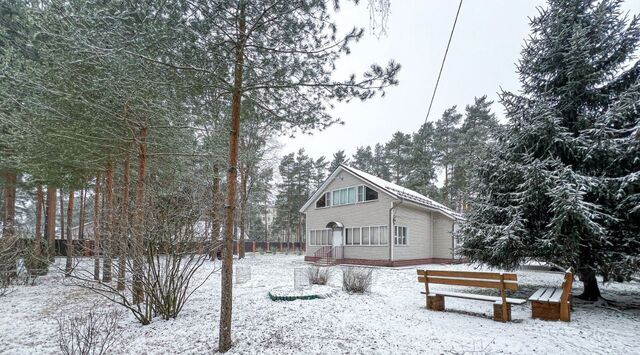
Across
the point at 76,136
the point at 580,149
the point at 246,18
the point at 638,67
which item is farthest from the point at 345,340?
the point at 638,67

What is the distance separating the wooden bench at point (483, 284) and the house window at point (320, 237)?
1300 centimetres

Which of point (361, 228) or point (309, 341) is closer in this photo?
point (309, 341)

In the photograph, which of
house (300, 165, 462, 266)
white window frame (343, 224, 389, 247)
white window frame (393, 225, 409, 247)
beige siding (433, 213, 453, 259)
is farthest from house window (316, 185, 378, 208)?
beige siding (433, 213, 453, 259)

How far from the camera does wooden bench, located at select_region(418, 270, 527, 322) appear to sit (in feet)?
19.2

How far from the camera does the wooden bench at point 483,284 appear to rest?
19.2 feet

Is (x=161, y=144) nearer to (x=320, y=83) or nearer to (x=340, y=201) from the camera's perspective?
(x=320, y=83)

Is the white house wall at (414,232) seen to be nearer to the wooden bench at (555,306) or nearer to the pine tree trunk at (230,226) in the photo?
the wooden bench at (555,306)

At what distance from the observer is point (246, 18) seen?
4695mm

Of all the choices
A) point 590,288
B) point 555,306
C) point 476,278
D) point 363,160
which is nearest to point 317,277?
point 476,278

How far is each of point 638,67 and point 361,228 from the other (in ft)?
43.8

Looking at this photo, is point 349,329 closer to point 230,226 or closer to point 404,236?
point 230,226

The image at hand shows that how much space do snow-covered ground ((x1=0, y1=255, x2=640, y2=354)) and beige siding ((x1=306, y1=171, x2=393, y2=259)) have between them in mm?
9797

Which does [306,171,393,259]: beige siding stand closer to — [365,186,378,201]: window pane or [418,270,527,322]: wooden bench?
[365,186,378,201]: window pane

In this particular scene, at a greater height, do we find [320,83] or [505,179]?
[320,83]
